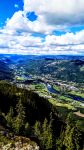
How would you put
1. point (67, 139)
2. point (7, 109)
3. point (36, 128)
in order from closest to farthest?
point (67, 139), point (36, 128), point (7, 109)

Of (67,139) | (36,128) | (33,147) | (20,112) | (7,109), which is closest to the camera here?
(33,147)

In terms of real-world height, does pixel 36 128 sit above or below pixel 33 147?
below

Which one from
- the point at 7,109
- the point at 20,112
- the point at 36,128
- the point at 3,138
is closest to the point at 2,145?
the point at 3,138

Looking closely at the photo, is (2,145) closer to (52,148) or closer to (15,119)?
(52,148)

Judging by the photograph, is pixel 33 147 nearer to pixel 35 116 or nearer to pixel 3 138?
pixel 3 138

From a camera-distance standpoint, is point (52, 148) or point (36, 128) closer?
point (52, 148)

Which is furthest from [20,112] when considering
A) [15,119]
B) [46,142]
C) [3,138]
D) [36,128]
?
[3,138]
